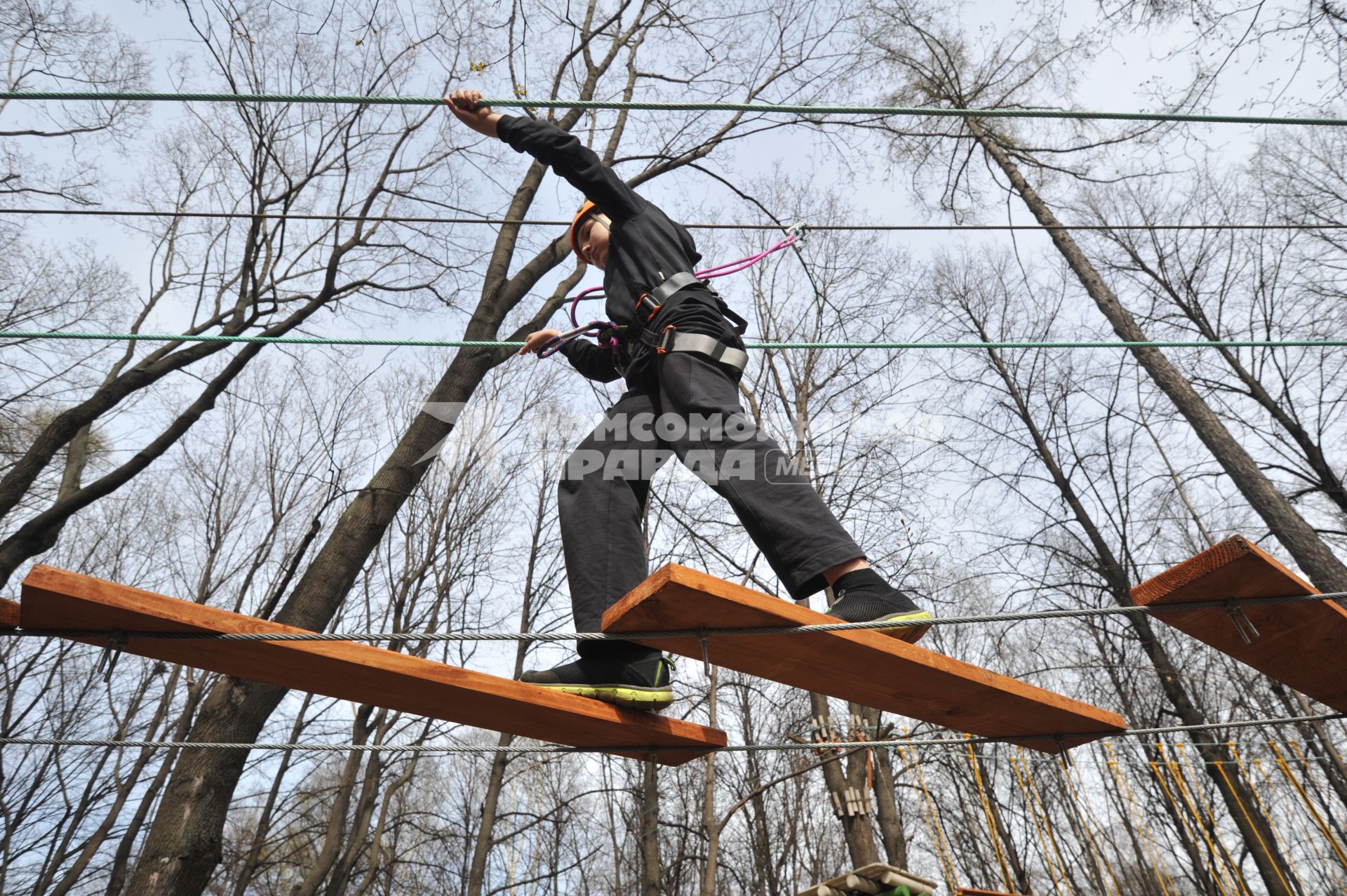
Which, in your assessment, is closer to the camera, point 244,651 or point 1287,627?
point 244,651

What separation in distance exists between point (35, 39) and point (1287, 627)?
28.4ft

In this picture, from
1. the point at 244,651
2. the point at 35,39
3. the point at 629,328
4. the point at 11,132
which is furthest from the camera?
the point at 11,132

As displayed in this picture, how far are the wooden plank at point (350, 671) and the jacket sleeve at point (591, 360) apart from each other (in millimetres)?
1209

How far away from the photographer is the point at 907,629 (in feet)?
6.23

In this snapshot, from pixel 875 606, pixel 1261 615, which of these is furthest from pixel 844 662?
pixel 1261 615

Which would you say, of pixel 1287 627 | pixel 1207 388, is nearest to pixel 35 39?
pixel 1287 627

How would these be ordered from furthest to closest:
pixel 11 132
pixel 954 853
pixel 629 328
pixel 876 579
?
pixel 954 853 → pixel 11 132 → pixel 629 328 → pixel 876 579

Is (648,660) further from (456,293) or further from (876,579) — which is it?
(456,293)

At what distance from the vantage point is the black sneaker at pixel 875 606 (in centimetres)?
190

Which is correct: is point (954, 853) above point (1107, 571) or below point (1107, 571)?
below

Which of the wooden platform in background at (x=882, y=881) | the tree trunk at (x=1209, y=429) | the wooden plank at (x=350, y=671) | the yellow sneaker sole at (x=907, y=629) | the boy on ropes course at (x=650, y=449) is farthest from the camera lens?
the tree trunk at (x=1209, y=429)

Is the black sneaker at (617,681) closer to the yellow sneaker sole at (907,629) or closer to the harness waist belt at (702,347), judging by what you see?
the yellow sneaker sole at (907,629)

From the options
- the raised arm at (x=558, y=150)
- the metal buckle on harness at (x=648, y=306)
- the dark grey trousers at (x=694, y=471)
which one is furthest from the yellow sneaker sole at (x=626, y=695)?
the raised arm at (x=558, y=150)

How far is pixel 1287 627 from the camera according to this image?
2.15 meters
